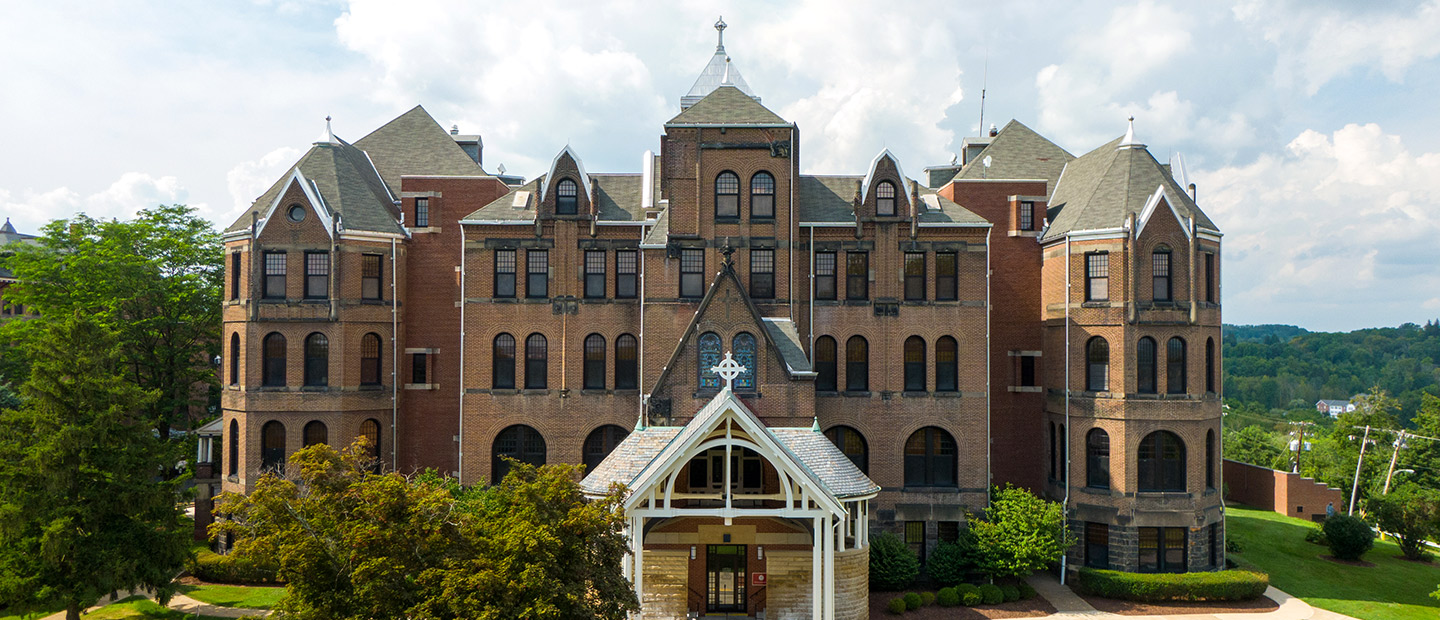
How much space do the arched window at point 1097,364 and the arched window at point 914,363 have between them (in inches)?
245

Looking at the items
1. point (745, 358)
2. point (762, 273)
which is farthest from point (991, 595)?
point (762, 273)

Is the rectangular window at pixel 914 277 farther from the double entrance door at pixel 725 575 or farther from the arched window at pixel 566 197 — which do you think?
the arched window at pixel 566 197

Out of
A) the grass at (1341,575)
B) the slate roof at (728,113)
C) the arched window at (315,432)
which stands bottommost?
the grass at (1341,575)

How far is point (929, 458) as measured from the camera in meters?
33.3

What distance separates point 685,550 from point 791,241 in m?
12.5

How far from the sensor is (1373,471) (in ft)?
181

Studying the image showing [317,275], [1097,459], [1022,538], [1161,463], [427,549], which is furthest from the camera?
[317,275]

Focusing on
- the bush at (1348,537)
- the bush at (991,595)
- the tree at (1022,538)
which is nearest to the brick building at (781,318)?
the tree at (1022,538)

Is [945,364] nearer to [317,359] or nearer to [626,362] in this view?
[626,362]

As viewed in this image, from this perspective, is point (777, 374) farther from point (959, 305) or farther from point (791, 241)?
point (959, 305)

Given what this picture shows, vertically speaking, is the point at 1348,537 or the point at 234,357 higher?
the point at 234,357

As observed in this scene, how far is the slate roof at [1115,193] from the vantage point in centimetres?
3169

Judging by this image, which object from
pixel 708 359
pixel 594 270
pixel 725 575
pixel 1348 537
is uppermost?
pixel 594 270

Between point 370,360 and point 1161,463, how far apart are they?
31.1m
